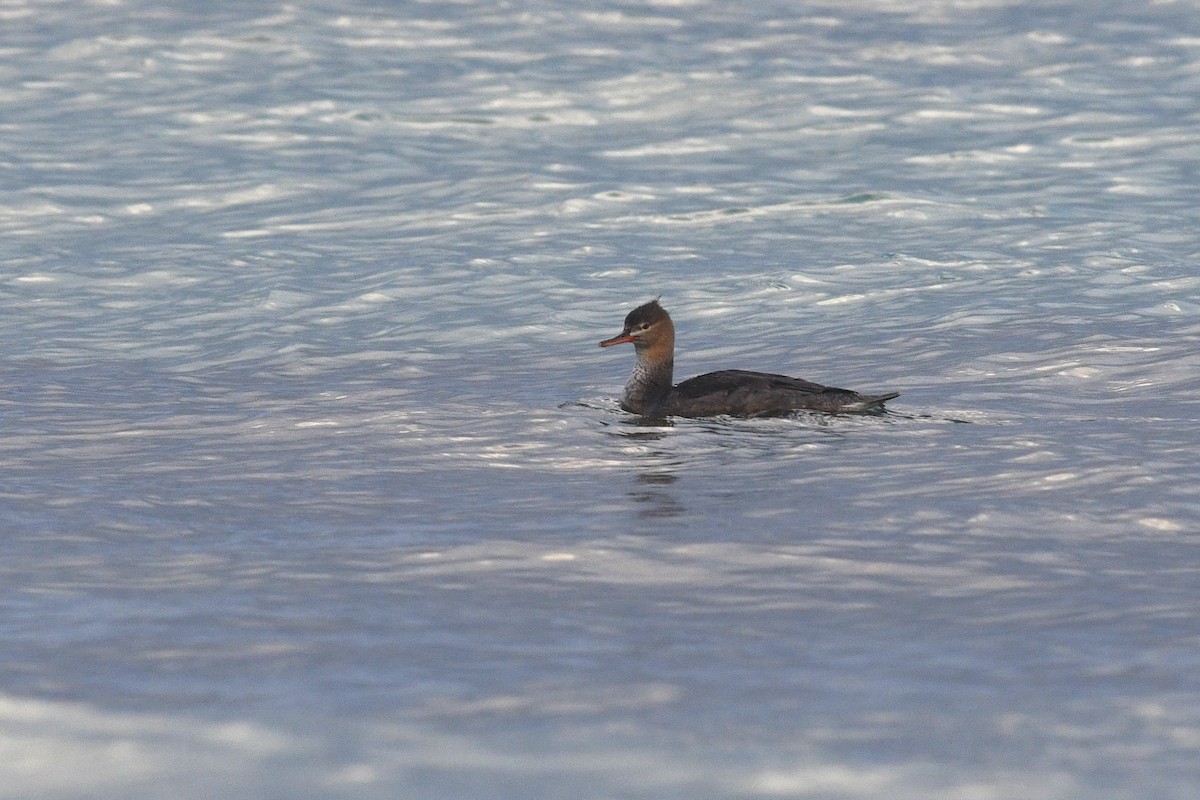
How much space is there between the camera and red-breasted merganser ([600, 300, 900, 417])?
1258cm

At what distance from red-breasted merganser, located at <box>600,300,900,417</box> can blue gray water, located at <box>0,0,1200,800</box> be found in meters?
0.30

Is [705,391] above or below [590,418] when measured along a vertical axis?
above

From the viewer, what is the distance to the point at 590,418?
13148 millimetres

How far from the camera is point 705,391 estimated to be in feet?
42.5

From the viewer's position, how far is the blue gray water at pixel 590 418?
22.3 ft

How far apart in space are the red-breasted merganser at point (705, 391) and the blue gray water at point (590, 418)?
11.7 inches

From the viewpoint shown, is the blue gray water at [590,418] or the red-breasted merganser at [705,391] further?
the red-breasted merganser at [705,391]

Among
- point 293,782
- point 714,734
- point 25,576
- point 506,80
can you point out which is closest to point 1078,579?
point 714,734

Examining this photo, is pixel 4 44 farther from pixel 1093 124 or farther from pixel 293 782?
pixel 293 782

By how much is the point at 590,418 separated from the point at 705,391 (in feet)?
2.81

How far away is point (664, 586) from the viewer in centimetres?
848

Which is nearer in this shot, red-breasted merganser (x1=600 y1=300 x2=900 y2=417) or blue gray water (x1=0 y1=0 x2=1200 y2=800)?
blue gray water (x1=0 y1=0 x2=1200 y2=800)

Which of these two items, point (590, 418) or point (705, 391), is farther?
point (590, 418)

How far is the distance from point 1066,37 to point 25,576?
84.3ft
